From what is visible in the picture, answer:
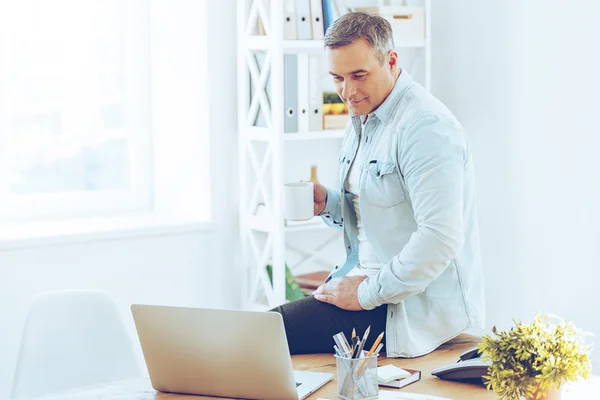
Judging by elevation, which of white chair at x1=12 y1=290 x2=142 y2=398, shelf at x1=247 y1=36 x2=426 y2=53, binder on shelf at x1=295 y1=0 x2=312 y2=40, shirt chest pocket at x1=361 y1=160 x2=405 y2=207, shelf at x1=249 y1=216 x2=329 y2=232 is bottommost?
white chair at x1=12 y1=290 x2=142 y2=398

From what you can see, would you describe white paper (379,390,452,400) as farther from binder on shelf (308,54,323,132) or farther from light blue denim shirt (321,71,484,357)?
binder on shelf (308,54,323,132)

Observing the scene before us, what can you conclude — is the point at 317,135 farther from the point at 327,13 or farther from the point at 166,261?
the point at 166,261

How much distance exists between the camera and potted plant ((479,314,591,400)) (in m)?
1.62

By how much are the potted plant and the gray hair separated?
0.88 m

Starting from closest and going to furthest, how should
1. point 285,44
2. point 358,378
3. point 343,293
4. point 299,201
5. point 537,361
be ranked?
point 537,361 → point 358,378 → point 343,293 → point 299,201 → point 285,44

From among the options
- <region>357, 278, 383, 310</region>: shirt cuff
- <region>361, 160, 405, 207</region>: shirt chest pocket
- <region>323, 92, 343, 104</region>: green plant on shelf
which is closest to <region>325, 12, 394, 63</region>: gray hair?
<region>361, 160, 405, 207</region>: shirt chest pocket

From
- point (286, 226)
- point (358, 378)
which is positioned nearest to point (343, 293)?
point (358, 378)

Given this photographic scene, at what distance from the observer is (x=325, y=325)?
2.30m

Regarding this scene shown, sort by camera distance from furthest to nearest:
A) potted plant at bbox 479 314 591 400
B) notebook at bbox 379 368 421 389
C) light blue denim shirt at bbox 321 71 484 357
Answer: light blue denim shirt at bbox 321 71 484 357 → notebook at bbox 379 368 421 389 → potted plant at bbox 479 314 591 400

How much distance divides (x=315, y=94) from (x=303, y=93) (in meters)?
0.05

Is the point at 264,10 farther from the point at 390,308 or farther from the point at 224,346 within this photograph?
the point at 224,346

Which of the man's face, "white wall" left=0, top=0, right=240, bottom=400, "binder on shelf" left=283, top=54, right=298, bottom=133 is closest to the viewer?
the man's face

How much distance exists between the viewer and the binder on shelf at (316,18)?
11.3 ft

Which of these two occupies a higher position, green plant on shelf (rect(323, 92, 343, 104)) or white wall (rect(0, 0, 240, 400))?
green plant on shelf (rect(323, 92, 343, 104))
